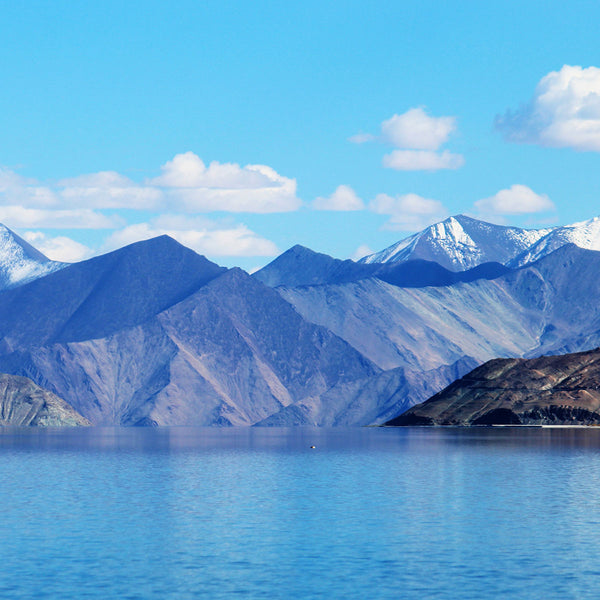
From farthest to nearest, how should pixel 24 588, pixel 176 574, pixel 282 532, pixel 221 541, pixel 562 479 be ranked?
1. pixel 562 479
2. pixel 282 532
3. pixel 221 541
4. pixel 176 574
5. pixel 24 588

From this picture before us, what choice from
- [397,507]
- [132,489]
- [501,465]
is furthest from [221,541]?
[501,465]

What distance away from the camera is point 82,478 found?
406ft

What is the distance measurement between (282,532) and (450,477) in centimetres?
4926

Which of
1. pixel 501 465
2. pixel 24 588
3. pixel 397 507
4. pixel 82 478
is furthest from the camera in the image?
pixel 501 465

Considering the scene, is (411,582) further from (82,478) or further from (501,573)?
(82,478)

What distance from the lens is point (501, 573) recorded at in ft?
192

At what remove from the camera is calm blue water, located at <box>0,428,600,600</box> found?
183 feet

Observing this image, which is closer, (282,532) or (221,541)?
(221,541)

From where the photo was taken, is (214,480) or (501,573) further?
(214,480)

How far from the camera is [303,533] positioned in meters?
73.8

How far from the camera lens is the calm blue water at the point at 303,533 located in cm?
5584

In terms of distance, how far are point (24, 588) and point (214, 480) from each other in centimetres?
6413

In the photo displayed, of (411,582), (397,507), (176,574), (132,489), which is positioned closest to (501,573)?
(411,582)

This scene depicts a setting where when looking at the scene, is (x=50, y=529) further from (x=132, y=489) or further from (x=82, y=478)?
(x=82, y=478)
